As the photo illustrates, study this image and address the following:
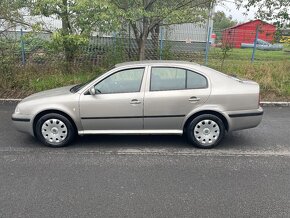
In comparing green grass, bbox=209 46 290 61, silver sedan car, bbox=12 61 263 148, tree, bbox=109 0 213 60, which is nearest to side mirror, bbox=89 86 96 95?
silver sedan car, bbox=12 61 263 148

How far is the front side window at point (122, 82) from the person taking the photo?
15.9ft

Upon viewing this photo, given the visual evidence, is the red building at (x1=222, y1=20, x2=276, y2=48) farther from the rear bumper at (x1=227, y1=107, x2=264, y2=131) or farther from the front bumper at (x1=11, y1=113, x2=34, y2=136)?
the front bumper at (x1=11, y1=113, x2=34, y2=136)

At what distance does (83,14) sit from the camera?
7.41 meters

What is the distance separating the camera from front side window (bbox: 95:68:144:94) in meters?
4.84

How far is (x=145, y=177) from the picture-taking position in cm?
395

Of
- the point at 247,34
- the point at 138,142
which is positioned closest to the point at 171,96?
the point at 138,142

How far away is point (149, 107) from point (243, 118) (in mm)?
1563

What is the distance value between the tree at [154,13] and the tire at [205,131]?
367cm

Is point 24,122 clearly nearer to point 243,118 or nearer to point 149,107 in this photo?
point 149,107

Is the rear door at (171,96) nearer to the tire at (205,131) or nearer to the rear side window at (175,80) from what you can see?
the rear side window at (175,80)

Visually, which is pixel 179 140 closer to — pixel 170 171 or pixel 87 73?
pixel 170 171

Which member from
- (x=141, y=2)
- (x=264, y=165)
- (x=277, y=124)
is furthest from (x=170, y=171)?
(x=141, y=2)

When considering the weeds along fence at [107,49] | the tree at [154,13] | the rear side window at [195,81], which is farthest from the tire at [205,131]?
the weeds along fence at [107,49]

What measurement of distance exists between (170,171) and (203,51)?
317 inches
